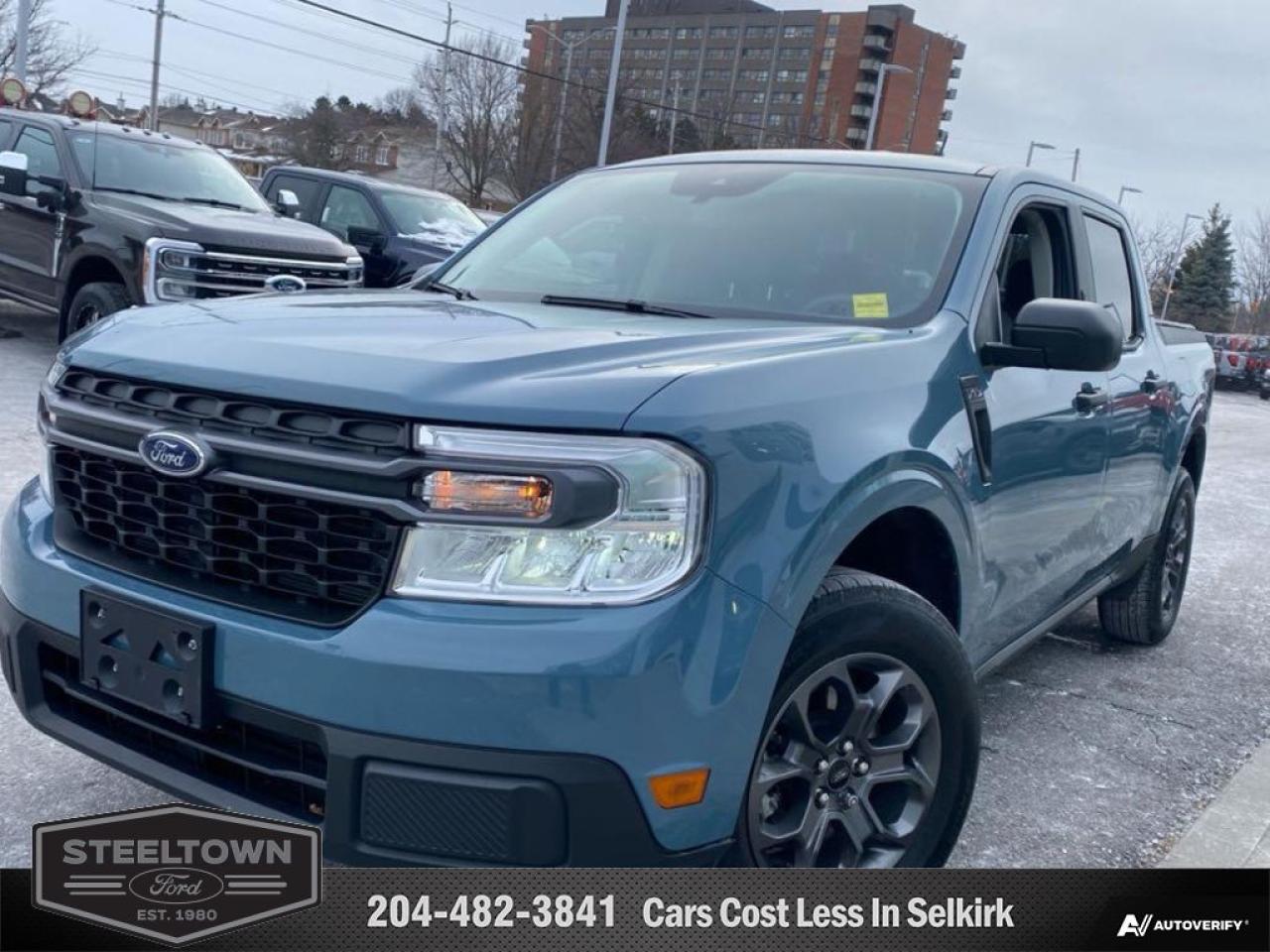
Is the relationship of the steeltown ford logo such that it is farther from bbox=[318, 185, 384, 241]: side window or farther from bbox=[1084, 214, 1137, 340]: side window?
bbox=[318, 185, 384, 241]: side window

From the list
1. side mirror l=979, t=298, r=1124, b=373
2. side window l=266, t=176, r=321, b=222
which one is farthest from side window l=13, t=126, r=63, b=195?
side mirror l=979, t=298, r=1124, b=373

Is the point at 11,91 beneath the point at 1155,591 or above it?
above

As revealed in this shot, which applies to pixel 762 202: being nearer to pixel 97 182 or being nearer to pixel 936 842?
pixel 936 842

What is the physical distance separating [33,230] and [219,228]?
1940mm

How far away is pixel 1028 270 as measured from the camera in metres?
3.61

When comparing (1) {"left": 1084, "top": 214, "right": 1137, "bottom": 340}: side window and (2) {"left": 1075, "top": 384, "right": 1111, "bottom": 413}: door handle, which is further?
(1) {"left": 1084, "top": 214, "right": 1137, "bottom": 340}: side window

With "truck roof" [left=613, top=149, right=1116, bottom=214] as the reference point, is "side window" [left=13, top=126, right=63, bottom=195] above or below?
below

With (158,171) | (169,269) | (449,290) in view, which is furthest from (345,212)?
(449,290)

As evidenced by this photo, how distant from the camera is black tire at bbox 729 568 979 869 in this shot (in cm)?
223

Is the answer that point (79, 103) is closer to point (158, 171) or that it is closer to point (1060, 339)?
point (158, 171)

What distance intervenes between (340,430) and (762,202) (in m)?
1.78

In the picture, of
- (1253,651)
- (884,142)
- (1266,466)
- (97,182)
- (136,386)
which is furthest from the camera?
(884,142)

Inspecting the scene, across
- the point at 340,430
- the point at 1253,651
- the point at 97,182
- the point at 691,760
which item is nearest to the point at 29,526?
the point at 340,430

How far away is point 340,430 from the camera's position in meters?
2.01
